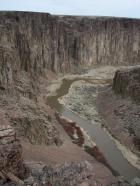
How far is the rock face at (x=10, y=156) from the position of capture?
577 inches

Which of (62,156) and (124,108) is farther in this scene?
(124,108)

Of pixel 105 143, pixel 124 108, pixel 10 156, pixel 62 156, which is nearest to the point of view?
pixel 10 156

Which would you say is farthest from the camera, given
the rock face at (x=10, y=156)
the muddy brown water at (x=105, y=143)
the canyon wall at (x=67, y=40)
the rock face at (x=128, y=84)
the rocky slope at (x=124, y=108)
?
the canyon wall at (x=67, y=40)

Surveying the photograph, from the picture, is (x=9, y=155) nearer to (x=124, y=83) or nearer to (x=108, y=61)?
(x=124, y=83)

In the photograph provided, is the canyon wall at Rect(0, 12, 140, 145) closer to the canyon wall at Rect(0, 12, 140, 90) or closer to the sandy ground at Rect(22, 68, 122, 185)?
the canyon wall at Rect(0, 12, 140, 90)

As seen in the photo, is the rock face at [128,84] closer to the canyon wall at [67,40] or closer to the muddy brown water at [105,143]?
the muddy brown water at [105,143]

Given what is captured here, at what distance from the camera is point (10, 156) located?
15797 millimetres

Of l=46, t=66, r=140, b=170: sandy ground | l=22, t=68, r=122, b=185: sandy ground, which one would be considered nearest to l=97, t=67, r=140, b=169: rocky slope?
l=46, t=66, r=140, b=170: sandy ground

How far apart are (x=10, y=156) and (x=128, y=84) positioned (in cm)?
3459

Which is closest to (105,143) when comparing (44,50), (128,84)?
(128,84)

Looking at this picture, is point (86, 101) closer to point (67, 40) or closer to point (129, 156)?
point (129, 156)

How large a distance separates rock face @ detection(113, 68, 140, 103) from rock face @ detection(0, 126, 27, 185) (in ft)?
96.4

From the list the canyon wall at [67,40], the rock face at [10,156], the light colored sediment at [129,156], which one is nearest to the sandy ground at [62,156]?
the rock face at [10,156]

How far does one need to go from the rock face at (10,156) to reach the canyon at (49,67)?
0.25 feet
